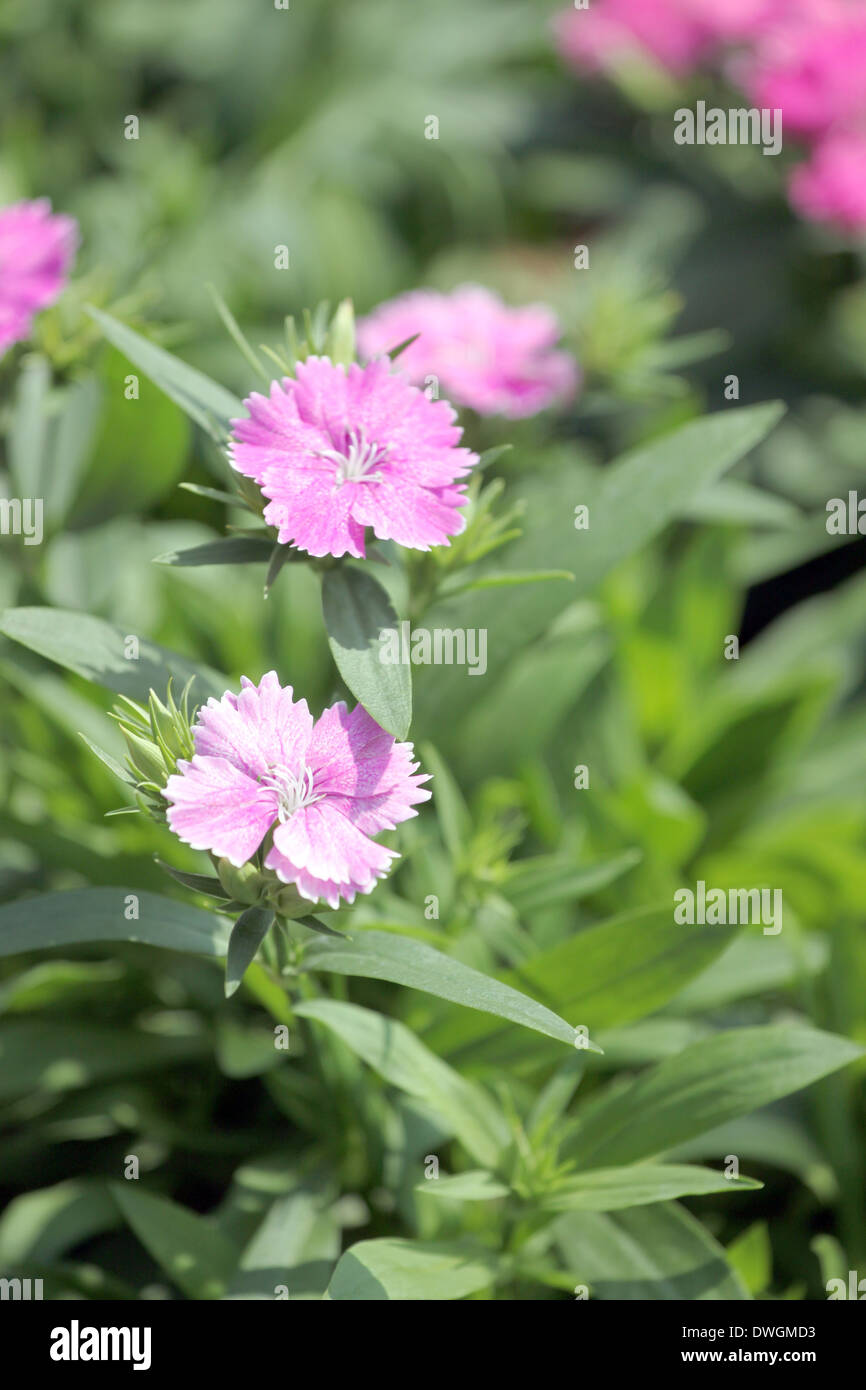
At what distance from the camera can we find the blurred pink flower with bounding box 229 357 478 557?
0.93 metres

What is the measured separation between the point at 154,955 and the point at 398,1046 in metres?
0.42

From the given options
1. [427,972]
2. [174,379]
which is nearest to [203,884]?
[427,972]

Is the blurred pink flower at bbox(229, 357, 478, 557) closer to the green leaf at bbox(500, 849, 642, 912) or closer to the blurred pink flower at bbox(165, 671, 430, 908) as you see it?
the blurred pink flower at bbox(165, 671, 430, 908)

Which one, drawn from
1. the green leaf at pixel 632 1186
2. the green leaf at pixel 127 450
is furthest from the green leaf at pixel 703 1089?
the green leaf at pixel 127 450

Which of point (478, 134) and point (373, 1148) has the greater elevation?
point (478, 134)

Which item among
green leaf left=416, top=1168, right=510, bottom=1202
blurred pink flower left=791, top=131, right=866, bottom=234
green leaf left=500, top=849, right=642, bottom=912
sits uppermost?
blurred pink flower left=791, top=131, right=866, bottom=234

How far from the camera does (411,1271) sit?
1.11 meters

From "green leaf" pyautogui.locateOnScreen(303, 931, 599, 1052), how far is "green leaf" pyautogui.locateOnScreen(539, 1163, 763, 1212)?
0.24 meters

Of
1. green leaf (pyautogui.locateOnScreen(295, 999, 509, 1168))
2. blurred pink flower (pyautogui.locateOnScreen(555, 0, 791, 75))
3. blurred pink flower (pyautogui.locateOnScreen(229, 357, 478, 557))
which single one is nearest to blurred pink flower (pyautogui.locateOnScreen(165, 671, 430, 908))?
blurred pink flower (pyautogui.locateOnScreen(229, 357, 478, 557))

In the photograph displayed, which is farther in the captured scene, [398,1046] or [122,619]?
[122,619]

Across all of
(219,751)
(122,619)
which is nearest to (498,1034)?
(219,751)

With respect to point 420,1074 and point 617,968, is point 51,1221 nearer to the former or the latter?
point 420,1074
